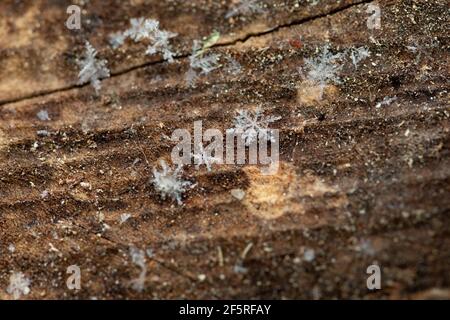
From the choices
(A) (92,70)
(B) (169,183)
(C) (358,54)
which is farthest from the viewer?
(A) (92,70)

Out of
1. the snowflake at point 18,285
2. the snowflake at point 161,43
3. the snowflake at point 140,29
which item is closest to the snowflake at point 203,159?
the snowflake at point 161,43

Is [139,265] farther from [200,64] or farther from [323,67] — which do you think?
[323,67]

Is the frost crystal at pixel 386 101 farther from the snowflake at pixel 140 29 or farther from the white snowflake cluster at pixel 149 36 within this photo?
the snowflake at pixel 140 29

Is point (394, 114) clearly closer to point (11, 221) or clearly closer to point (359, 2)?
point (359, 2)

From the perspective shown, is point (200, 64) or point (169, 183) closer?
point (169, 183)

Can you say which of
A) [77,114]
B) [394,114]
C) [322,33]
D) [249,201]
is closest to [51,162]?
[77,114]

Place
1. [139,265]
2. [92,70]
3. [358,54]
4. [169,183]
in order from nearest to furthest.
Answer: [139,265] < [169,183] < [358,54] < [92,70]

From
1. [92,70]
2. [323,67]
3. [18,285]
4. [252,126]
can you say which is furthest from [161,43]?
[18,285]
